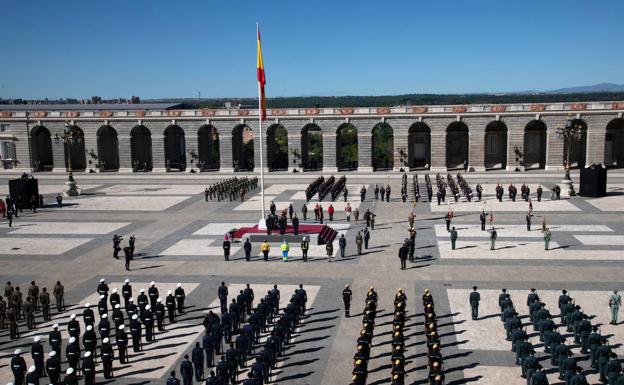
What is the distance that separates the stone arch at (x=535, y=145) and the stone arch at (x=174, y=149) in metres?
41.0

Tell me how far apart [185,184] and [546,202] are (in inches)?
1334

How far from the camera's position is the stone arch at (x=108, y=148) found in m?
76.5

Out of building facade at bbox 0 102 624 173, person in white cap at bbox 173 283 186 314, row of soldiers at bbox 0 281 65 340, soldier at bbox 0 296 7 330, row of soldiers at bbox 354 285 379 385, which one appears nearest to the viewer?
row of soldiers at bbox 354 285 379 385

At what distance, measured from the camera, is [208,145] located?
7806cm

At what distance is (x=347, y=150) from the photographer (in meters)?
103

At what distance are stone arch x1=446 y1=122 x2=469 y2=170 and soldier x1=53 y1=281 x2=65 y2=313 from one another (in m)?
56.3

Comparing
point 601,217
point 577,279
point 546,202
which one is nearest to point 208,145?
point 546,202

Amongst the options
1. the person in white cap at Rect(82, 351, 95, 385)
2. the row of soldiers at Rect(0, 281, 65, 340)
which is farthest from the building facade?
the person in white cap at Rect(82, 351, 95, 385)

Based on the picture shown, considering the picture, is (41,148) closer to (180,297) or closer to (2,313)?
(2,313)

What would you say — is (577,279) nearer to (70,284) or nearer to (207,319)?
(207,319)

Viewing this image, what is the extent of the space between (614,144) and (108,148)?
198 ft

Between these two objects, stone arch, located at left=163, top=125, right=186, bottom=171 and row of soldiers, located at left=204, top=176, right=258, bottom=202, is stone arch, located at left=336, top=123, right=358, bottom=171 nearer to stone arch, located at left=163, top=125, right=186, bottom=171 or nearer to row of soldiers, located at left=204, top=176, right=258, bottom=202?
stone arch, located at left=163, top=125, right=186, bottom=171

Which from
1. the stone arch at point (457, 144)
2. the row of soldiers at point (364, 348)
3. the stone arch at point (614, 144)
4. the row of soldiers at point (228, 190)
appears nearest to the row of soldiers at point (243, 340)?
the row of soldiers at point (364, 348)

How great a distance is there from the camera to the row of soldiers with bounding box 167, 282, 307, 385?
15766mm
